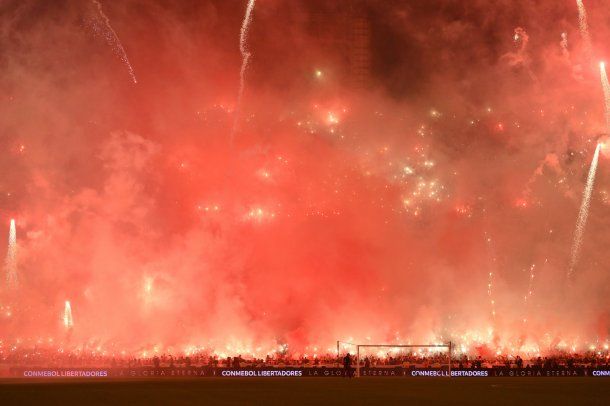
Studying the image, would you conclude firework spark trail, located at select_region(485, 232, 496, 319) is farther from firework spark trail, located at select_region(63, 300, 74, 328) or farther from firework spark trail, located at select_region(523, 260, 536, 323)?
firework spark trail, located at select_region(63, 300, 74, 328)

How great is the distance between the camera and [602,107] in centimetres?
5138

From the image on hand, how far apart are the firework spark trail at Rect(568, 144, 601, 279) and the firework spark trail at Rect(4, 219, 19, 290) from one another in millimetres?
39135

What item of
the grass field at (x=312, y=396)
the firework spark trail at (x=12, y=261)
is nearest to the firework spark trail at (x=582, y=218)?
the grass field at (x=312, y=396)

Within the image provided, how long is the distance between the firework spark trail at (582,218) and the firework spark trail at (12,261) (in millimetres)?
39135

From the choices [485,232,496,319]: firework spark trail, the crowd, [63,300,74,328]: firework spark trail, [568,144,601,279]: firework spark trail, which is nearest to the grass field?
the crowd

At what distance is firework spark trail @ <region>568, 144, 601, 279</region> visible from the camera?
54.1m

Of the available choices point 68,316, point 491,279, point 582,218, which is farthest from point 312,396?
point 582,218

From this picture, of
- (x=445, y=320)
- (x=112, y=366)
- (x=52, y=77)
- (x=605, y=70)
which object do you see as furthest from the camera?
(x=445, y=320)

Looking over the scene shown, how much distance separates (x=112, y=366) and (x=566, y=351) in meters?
31.1

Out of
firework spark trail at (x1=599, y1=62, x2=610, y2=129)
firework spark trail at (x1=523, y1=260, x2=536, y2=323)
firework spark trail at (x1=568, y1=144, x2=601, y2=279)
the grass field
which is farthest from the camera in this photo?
firework spark trail at (x1=523, y1=260, x2=536, y2=323)

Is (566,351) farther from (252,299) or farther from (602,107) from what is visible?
(252,299)

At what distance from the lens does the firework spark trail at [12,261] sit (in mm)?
54219

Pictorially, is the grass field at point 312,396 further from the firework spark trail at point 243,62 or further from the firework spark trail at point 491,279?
the firework spark trail at point 491,279

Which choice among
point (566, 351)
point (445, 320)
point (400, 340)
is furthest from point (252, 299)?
point (566, 351)
